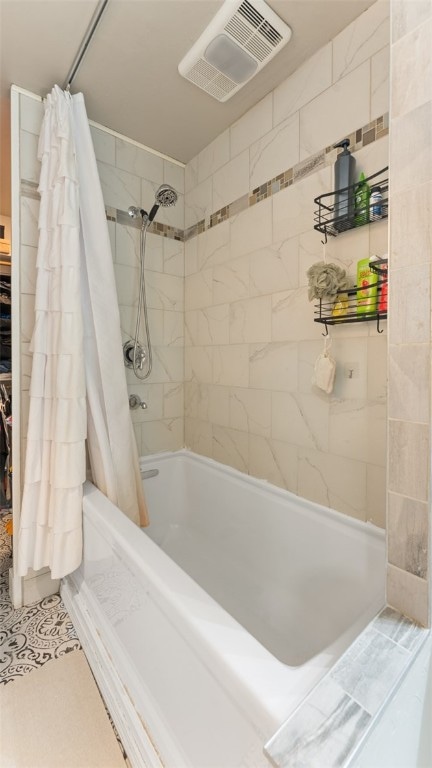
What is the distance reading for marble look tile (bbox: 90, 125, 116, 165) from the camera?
1.79 m

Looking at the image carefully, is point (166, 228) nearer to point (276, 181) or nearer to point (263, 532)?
point (276, 181)

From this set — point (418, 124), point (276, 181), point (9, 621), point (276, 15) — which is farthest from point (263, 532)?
point (276, 15)

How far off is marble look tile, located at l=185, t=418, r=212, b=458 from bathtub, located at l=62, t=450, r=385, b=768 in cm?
7

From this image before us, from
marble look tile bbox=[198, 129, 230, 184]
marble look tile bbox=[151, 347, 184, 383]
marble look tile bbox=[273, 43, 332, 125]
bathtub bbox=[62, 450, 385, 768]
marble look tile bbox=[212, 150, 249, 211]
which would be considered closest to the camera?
bathtub bbox=[62, 450, 385, 768]

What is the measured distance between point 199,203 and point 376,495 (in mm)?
1857

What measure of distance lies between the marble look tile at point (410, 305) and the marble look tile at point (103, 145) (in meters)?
1.80

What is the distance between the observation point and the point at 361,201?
118cm

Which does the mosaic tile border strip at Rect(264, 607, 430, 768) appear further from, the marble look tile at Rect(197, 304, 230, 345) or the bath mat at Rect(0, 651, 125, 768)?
the marble look tile at Rect(197, 304, 230, 345)

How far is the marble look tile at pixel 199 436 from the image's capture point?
199 centimetres

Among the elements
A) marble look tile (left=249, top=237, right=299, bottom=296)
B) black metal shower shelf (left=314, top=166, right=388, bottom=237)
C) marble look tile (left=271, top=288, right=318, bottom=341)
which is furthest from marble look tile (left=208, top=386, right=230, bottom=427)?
black metal shower shelf (left=314, top=166, right=388, bottom=237)

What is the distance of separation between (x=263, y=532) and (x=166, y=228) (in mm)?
1837

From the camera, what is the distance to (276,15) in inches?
47.3

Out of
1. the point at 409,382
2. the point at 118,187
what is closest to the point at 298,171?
the point at 118,187

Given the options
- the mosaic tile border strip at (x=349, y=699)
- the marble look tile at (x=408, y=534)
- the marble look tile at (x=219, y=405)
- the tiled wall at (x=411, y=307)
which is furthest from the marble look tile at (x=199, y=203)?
the mosaic tile border strip at (x=349, y=699)
